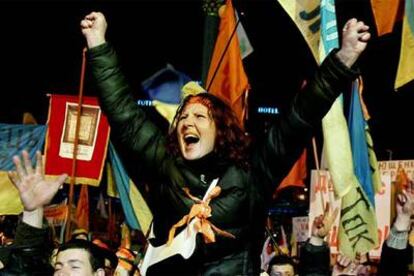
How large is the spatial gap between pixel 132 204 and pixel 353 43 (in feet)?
17.3

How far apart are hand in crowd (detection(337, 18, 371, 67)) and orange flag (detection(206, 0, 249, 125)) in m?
3.66

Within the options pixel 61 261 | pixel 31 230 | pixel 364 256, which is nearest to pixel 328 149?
pixel 364 256

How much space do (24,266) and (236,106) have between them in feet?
12.8

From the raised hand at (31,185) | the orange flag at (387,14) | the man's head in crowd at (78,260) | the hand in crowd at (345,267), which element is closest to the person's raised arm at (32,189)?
the raised hand at (31,185)

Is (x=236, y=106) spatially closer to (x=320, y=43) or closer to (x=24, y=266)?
(x=320, y=43)

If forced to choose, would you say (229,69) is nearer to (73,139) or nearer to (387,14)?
(387,14)

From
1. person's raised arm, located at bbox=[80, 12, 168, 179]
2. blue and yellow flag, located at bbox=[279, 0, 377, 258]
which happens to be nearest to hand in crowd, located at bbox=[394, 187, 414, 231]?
person's raised arm, located at bbox=[80, 12, 168, 179]

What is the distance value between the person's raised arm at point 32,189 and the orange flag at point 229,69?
3.68 meters

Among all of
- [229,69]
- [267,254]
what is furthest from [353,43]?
[267,254]

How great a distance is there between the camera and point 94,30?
4.12m

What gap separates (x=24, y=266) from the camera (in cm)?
388

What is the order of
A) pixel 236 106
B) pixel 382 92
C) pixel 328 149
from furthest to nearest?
1. pixel 382 92
2. pixel 236 106
3. pixel 328 149

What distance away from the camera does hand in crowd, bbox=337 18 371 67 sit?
376 centimetres

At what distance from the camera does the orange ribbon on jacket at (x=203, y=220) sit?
379cm
